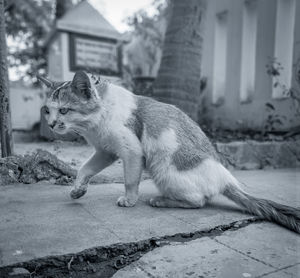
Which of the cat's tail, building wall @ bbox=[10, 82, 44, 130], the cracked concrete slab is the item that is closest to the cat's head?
the cracked concrete slab

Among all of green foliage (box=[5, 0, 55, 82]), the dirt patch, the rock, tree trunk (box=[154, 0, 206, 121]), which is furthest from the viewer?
green foliage (box=[5, 0, 55, 82])

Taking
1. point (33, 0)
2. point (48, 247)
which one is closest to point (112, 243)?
point (48, 247)

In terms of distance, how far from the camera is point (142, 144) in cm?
223

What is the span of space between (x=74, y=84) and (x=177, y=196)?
1090 millimetres

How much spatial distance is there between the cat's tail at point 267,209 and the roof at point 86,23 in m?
6.49

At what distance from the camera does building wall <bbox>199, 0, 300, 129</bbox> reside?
567 cm

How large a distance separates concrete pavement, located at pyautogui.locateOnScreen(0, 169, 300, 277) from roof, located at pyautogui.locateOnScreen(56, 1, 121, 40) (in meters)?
5.90

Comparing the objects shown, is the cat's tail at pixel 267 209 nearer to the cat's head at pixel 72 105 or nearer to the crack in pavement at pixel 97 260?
the crack in pavement at pixel 97 260

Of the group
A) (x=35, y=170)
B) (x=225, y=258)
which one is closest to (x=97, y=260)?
(x=225, y=258)

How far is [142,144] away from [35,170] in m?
1.25

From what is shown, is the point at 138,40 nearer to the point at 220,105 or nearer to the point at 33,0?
the point at 220,105

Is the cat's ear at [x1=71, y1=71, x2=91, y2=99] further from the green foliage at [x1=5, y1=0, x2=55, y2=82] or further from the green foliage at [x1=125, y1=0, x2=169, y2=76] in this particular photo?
the green foliage at [x1=5, y1=0, x2=55, y2=82]

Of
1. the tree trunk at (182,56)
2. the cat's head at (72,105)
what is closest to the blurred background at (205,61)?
the tree trunk at (182,56)

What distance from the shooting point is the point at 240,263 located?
150 cm
